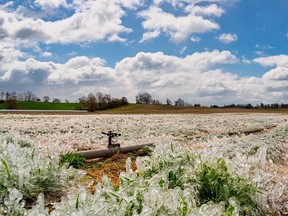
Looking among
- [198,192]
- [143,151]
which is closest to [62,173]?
[198,192]

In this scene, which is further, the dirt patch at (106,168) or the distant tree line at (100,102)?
the distant tree line at (100,102)

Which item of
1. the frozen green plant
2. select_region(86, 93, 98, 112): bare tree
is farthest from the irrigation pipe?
select_region(86, 93, 98, 112): bare tree

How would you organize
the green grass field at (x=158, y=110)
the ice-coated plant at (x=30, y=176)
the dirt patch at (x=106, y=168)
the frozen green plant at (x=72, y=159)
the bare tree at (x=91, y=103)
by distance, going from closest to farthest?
the ice-coated plant at (x=30, y=176) < the dirt patch at (x=106, y=168) < the frozen green plant at (x=72, y=159) < the green grass field at (x=158, y=110) < the bare tree at (x=91, y=103)

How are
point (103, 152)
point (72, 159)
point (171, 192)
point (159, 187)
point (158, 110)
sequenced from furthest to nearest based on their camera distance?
point (158, 110), point (103, 152), point (72, 159), point (159, 187), point (171, 192)

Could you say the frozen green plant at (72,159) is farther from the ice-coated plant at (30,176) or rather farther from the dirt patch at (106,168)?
the ice-coated plant at (30,176)

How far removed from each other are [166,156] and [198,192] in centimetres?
82

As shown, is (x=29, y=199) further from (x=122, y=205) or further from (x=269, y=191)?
(x=269, y=191)

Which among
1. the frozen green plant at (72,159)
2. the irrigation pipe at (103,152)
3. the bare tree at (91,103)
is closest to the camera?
the frozen green plant at (72,159)

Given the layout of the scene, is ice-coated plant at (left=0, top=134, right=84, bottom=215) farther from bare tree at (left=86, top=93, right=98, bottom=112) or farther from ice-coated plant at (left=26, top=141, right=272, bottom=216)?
bare tree at (left=86, top=93, right=98, bottom=112)

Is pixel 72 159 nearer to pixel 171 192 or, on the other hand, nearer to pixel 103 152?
pixel 103 152

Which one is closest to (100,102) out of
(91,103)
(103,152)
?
(91,103)

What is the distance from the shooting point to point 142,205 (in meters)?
3.32

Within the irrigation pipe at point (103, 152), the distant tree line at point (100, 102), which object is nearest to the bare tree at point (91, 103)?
the distant tree line at point (100, 102)

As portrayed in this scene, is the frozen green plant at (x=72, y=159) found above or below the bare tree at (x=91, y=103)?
below
